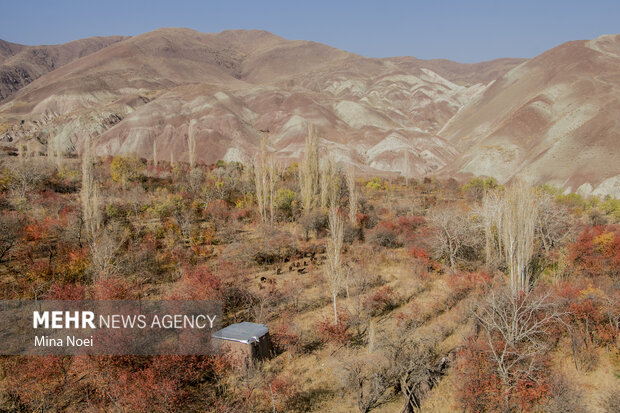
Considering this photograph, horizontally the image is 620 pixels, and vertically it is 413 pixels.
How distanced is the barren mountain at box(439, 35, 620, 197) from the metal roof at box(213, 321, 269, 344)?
32.9 meters

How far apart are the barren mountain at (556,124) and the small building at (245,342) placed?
32957 mm

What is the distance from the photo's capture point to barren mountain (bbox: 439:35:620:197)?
1578 inches

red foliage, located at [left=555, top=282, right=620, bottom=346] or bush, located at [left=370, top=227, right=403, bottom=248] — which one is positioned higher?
bush, located at [left=370, top=227, right=403, bottom=248]

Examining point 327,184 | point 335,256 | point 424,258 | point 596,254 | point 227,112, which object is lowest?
point 424,258

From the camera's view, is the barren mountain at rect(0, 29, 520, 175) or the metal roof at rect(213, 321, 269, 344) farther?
the barren mountain at rect(0, 29, 520, 175)

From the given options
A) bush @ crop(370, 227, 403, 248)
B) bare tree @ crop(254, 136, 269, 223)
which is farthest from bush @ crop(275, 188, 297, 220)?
bush @ crop(370, 227, 403, 248)

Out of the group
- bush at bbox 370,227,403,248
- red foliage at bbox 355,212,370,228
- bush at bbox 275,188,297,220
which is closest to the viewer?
bush at bbox 370,227,403,248

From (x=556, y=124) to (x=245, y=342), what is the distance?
56158mm

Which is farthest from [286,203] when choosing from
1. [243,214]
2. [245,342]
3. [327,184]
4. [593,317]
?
[593,317]

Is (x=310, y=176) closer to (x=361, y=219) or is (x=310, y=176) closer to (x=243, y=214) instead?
(x=361, y=219)

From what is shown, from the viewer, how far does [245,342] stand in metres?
10.4

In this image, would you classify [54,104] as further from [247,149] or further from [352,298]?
[352,298]

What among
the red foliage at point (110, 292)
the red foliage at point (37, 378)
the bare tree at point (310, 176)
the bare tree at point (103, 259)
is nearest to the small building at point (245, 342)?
the red foliage at point (110, 292)

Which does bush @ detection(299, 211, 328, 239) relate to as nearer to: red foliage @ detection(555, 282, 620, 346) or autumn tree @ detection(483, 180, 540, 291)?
autumn tree @ detection(483, 180, 540, 291)
